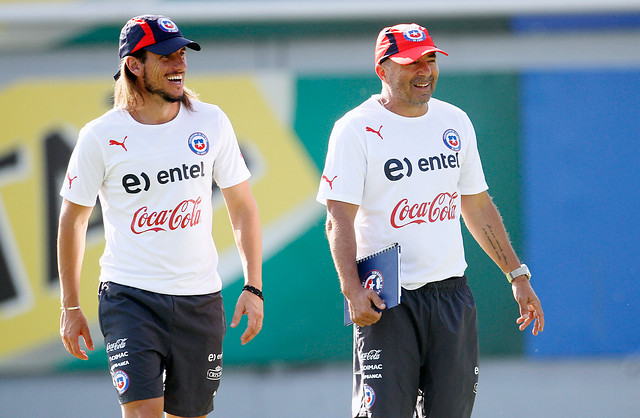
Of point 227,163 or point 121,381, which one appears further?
point 227,163

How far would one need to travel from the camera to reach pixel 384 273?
3.85 m

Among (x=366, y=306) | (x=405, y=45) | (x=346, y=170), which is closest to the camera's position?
(x=366, y=306)

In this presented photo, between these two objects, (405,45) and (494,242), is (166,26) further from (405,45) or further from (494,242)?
(494,242)

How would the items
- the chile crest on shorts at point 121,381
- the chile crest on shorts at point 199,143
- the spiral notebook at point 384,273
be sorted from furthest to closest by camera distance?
1. the chile crest on shorts at point 199,143
2. the chile crest on shorts at point 121,381
3. the spiral notebook at point 384,273

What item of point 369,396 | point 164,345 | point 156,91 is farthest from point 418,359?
point 156,91

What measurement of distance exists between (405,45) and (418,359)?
1358 millimetres

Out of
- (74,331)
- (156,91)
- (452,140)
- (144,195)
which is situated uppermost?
(156,91)

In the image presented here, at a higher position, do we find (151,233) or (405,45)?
(405,45)

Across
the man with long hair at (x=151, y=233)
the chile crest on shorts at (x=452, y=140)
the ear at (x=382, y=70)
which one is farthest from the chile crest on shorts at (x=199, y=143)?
the chile crest on shorts at (x=452, y=140)

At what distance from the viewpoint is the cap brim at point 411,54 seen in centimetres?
402

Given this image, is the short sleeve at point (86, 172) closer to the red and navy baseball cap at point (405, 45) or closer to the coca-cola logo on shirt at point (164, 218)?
the coca-cola logo on shirt at point (164, 218)

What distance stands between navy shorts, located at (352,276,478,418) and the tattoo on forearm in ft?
1.19

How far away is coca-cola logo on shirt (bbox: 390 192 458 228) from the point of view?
4012mm

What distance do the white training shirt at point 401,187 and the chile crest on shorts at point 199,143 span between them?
556mm
